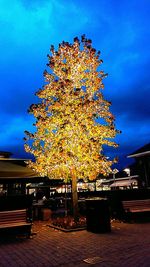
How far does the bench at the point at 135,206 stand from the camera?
1087 centimetres

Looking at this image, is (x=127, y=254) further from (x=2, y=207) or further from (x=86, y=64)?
(x=86, y=64)

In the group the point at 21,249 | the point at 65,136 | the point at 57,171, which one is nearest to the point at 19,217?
the point at 21,249

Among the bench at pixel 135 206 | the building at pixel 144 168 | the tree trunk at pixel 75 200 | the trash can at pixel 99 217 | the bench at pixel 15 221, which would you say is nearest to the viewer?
the bench at pixel 15 221

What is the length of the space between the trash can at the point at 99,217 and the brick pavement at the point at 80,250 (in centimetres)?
30

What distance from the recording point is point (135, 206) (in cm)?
1124

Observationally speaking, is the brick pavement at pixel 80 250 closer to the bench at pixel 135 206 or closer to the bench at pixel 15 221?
the bench at pixel 15 221

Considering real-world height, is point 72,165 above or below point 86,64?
below

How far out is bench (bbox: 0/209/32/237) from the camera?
8.30m

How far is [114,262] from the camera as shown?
16.8ft

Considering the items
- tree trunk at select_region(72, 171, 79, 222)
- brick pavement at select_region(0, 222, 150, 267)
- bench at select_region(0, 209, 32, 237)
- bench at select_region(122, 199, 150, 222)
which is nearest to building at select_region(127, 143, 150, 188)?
bench at select_region(122, 199, 150, 222)

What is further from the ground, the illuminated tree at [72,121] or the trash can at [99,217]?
the illuminated tree at [72,121]

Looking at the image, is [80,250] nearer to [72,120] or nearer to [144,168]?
[72,120]

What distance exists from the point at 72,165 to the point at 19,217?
338 cm

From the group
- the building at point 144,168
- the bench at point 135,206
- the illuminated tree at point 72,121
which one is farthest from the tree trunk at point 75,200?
the building at point 144,168
